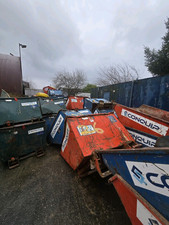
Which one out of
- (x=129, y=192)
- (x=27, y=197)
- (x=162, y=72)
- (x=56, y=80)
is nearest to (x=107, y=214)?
(x=129, y=192)

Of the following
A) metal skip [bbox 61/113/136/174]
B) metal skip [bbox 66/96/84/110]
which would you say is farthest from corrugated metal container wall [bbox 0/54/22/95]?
metal skip [bbox 61/113/136/174]

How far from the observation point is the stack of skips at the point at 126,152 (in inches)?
27.0

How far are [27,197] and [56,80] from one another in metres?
22.2

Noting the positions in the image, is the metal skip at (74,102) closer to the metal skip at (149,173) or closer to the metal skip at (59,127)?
the metal skip at (59,127)

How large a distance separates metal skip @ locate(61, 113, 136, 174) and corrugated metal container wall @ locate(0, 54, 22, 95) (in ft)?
21.2

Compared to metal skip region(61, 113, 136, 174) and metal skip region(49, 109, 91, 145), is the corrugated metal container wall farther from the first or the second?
metal skip region(61, 113, 136, 174)

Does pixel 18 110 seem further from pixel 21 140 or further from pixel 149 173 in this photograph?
pixel 149 173

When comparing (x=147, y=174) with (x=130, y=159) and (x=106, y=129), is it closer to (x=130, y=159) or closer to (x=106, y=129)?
(x=130, y=159)

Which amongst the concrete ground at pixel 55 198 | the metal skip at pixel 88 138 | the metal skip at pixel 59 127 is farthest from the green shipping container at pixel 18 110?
the metal skip at pixel 88 138

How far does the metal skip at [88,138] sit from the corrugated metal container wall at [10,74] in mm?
6467

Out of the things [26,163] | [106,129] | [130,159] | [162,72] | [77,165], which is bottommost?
[26,163]

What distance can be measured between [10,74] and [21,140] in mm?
6072

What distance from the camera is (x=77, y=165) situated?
1619mm

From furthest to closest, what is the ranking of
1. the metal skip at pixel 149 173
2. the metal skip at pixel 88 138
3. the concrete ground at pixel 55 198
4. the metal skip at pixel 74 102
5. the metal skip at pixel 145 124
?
the metal skip at pixel 74 102
the metal skip at pixel 145 124
the metal skip at pixel 88 138
the concrete ground at pixel 55 198
the metal skip at pixel 149 173
